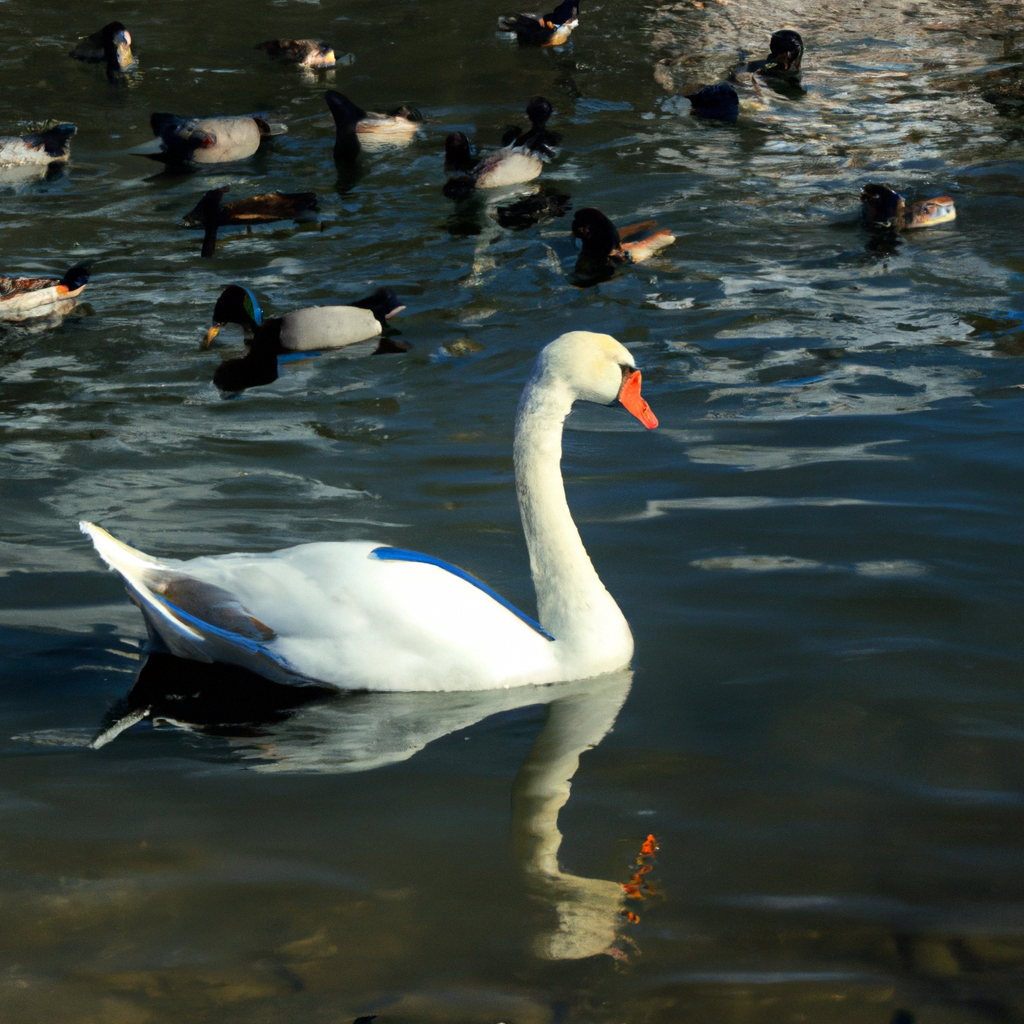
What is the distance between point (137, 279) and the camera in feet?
34.8

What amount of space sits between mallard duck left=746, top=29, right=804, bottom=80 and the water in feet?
12.7

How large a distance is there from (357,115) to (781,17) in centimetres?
1038

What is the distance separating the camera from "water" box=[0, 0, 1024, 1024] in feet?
10.6

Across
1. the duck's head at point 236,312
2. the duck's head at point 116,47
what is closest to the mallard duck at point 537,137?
the duck's head at point 236,312

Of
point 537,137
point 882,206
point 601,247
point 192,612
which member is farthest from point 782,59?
point 192,612

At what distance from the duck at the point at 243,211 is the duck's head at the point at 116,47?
21.4 feet

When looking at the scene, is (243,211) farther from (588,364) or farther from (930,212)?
(588,364)

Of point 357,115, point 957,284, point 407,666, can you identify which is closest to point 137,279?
point 357,115

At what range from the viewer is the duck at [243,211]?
1122cm

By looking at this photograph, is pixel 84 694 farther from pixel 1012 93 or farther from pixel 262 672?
pixel 1012 93

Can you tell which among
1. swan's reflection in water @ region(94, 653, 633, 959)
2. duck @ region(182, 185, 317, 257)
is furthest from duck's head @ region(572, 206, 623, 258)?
swan's reflection in water @ region(94, 653, 633, 959)

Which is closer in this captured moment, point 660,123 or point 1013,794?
point 1013,794

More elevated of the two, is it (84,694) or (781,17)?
(781,17)

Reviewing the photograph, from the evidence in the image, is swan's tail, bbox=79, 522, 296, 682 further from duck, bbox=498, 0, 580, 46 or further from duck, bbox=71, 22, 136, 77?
duck, bbox=498, 0, 580, 46
